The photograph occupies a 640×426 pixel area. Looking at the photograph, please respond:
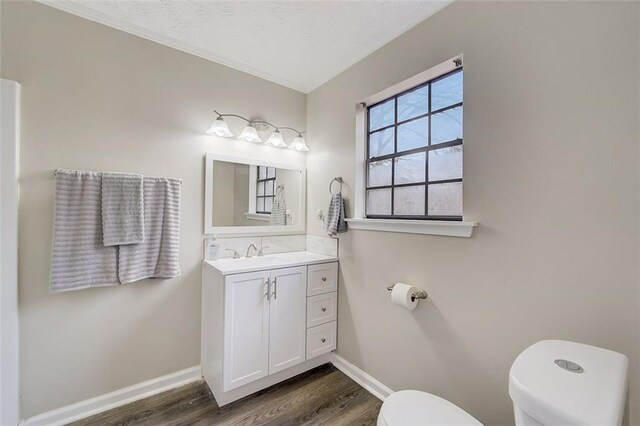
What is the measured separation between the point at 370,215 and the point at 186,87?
172 centimetres

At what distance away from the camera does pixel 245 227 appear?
7.48 feet

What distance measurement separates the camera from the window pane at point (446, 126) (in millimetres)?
1562

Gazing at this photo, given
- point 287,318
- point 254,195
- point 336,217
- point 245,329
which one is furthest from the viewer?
point 254,195

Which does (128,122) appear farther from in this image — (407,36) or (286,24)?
(407,36)

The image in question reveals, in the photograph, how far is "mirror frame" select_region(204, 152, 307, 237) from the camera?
6.79 ft

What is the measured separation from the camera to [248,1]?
1.54 meters

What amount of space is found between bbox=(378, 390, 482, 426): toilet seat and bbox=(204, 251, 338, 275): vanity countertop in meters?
1.07

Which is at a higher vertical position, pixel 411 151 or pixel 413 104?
pixel 413 104

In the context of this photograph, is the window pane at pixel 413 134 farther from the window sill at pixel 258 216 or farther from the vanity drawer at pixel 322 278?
the window sill at pixel 258 216

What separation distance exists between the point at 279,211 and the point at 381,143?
3.57 ft

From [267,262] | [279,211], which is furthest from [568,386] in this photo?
[279,211]

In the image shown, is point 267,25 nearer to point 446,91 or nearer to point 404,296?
point 446,91

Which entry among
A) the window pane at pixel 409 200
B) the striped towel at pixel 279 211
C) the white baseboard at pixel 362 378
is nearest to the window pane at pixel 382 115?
the window pane at pixel 409 200

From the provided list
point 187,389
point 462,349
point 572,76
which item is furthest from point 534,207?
point 187,389
